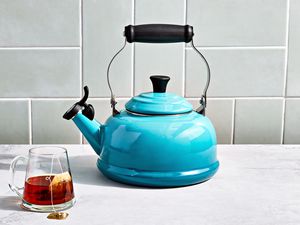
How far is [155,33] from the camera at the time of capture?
107 cm

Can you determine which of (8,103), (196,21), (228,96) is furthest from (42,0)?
(228,96)

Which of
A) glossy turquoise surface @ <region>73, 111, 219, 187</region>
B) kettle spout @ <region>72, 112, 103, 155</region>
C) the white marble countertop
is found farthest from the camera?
kettle spout @ <region>72, 112, 103, 155</region>

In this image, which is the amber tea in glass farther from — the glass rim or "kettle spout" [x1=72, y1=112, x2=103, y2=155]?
"kettle spout" [x1=72, y1=112, x2=103, y2=155]

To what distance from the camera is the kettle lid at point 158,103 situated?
1.03 m

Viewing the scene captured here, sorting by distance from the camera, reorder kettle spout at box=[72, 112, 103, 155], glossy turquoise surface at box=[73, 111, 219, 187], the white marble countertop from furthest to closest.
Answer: kettle spout at box=[72, 112, 103, 155], glossy turquoise surface at box=[73, 111, 219, 187], the white marble countertop

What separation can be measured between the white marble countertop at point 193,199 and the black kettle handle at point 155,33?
288mm

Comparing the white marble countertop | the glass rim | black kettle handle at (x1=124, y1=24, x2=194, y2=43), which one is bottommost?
the white marble countertop

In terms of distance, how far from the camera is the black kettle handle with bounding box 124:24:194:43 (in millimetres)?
1065

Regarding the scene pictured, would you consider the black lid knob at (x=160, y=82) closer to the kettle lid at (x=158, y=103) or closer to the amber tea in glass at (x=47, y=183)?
the kettle lid at (x=158, y=103)

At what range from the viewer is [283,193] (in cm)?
100


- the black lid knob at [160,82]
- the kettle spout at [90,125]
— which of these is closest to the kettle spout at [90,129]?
the kettle spout at [90,125]

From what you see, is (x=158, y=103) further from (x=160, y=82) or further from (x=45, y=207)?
(x=45, y=207)

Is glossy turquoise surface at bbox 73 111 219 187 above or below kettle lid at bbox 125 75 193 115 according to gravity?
below

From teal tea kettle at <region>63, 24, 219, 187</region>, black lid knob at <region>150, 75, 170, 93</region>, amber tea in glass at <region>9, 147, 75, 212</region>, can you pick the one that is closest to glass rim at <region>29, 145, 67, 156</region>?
amber tea in glass at <region>9, 147, 75, 212</region>
